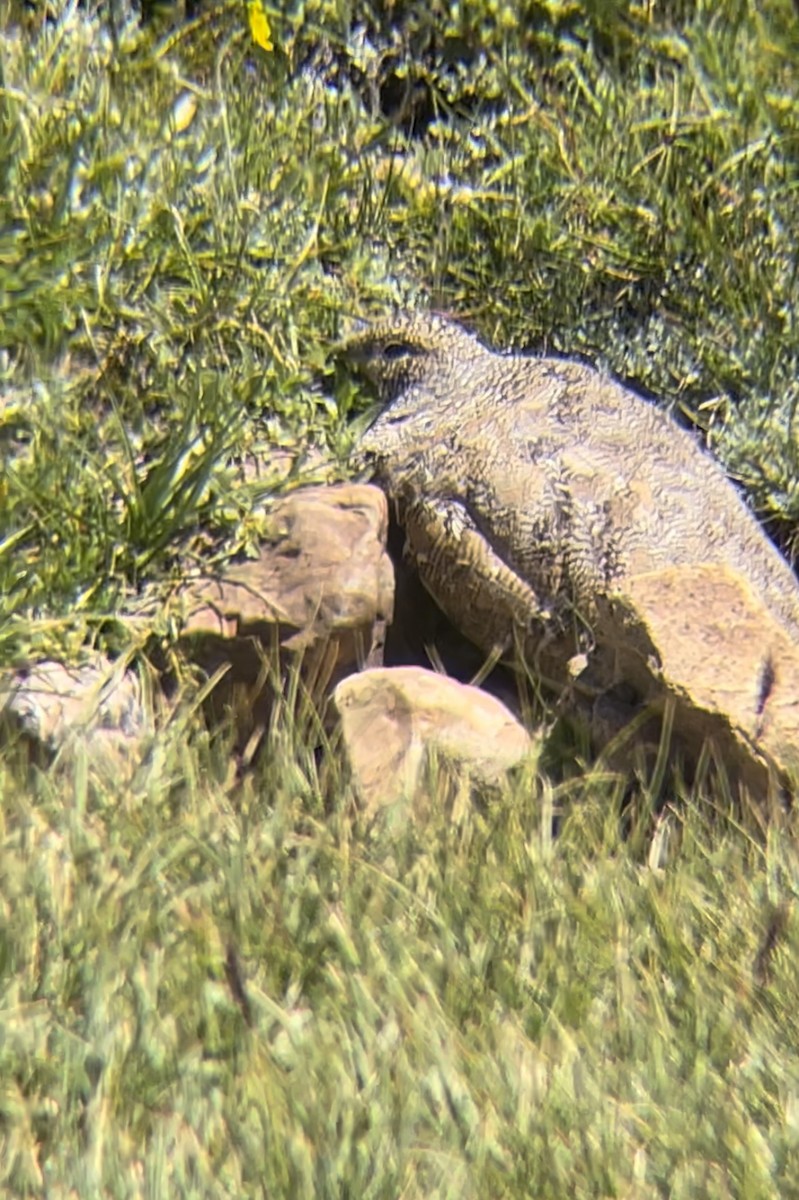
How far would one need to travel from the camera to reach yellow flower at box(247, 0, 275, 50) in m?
5.03

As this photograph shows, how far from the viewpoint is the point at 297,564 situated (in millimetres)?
4148

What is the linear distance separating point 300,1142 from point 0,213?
8.72 feet

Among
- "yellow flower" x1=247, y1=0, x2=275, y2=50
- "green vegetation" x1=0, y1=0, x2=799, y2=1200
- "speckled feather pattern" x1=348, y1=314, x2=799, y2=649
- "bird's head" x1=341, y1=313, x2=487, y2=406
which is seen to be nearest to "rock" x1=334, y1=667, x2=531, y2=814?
"green vegetation" x1=0, y1=0, x2=799, y2=1200

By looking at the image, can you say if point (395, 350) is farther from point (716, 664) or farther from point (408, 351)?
point (716, 664)

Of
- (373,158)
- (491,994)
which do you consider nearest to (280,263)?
(373,158)

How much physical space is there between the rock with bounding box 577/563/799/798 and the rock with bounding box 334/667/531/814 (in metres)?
0.33

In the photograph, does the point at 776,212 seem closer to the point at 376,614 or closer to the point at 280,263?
the point at 280,263

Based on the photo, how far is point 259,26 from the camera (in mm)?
5031

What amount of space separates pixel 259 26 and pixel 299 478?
146 cm

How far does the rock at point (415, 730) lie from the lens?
3719 millimetres

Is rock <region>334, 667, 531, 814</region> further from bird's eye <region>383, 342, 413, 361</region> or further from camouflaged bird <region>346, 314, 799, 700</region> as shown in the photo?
bird's eye <region>383, 342, 413, 361</region>

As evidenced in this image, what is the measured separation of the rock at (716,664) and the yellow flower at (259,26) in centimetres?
221

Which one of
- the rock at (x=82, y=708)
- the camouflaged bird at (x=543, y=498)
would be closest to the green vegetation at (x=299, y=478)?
the rock at (x=82, y=708)

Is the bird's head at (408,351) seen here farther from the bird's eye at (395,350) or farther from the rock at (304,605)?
the rock at (304,605)
